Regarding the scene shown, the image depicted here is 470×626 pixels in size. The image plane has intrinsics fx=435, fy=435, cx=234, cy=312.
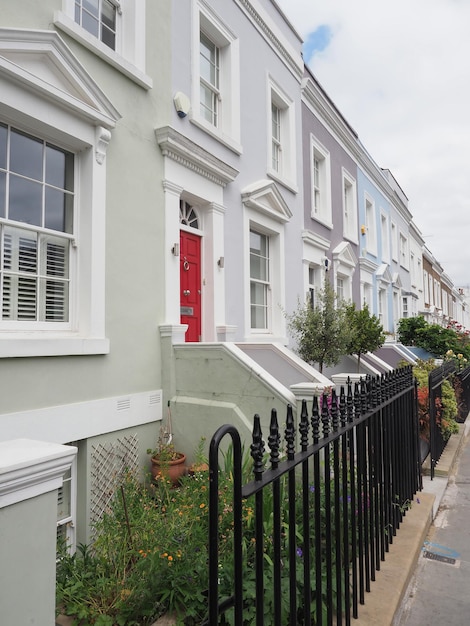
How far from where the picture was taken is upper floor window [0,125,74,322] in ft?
13.4

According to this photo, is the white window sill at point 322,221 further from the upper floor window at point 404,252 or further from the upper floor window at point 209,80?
the upper floor window at point 404,252

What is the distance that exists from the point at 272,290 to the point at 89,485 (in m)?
5.44

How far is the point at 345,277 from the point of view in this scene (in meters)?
12.8

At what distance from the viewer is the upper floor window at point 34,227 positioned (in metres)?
4.09

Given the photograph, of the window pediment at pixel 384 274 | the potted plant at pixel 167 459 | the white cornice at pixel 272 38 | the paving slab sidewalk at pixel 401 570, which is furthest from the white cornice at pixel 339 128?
the paving slab sidewalk at pixel 401 570

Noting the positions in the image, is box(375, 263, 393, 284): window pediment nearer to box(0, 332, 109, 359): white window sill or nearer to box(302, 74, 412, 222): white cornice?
box(302, 74, 412, 222): white cornice

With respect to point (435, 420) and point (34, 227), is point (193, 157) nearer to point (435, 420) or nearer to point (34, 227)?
point (34, 227)

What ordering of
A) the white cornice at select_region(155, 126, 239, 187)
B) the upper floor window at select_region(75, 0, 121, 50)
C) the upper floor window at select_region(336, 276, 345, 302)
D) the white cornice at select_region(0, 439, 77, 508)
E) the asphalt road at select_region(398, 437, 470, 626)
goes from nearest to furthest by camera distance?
A: 1. the white cornice at select_region(0, 439, 77, 508)
2. the asphalt road at select_region(398, 437, 470, 626)
3. the upper floor window at select_region(75, 0, 121, 50)
4. the white cornice at select_region(155, 126, 239, 187)
5. the upper floor window at select_region(336, 276, 345, 302)

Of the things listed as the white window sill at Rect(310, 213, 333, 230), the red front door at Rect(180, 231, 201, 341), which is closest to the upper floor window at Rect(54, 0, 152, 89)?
the red front door at Rect(180, 231, 201, 341)

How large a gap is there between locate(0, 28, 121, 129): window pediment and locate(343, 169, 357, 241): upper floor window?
9696 millimetres

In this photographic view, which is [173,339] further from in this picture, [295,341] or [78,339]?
[295,341]

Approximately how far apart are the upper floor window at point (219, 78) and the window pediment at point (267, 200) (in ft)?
2.44

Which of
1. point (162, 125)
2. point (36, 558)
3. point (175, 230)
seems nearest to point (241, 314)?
point (175, 230)

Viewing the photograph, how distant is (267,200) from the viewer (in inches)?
331
